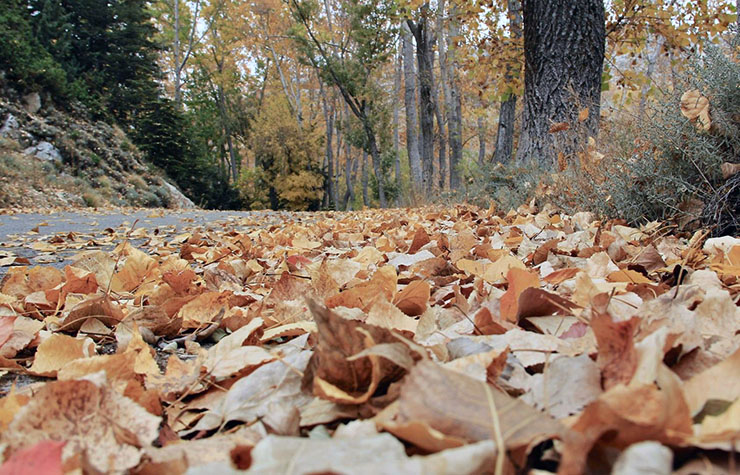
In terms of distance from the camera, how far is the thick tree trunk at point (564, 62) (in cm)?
361

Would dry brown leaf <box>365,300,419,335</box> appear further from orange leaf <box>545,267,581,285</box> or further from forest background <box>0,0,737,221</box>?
forest background <box>0,0,737,221</box>

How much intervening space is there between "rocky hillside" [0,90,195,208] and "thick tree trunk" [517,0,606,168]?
1038cm

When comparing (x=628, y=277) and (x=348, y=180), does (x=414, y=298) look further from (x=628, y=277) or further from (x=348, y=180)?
(x=348, y=180)

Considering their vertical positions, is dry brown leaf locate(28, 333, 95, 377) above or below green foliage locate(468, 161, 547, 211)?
below

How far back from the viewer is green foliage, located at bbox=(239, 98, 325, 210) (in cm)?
2006

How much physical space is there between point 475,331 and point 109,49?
23.3 metres

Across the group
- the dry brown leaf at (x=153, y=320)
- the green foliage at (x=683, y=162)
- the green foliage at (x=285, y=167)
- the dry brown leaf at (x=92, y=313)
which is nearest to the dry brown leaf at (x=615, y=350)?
the dry brown leaf at (x=153, y=320)

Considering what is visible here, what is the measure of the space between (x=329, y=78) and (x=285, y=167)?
525 cm

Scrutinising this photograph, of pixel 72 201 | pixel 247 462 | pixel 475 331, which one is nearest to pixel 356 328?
pixel 247 462

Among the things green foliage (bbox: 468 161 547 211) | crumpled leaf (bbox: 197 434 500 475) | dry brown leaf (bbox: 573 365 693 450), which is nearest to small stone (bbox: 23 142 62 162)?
green foliage (bbox: 468 161 547 211)

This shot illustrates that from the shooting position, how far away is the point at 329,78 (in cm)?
1622

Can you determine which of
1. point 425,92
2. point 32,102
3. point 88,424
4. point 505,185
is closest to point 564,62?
point 505,185

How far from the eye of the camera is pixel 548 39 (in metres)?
3.75

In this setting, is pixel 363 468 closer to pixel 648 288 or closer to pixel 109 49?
pixel 648 288
